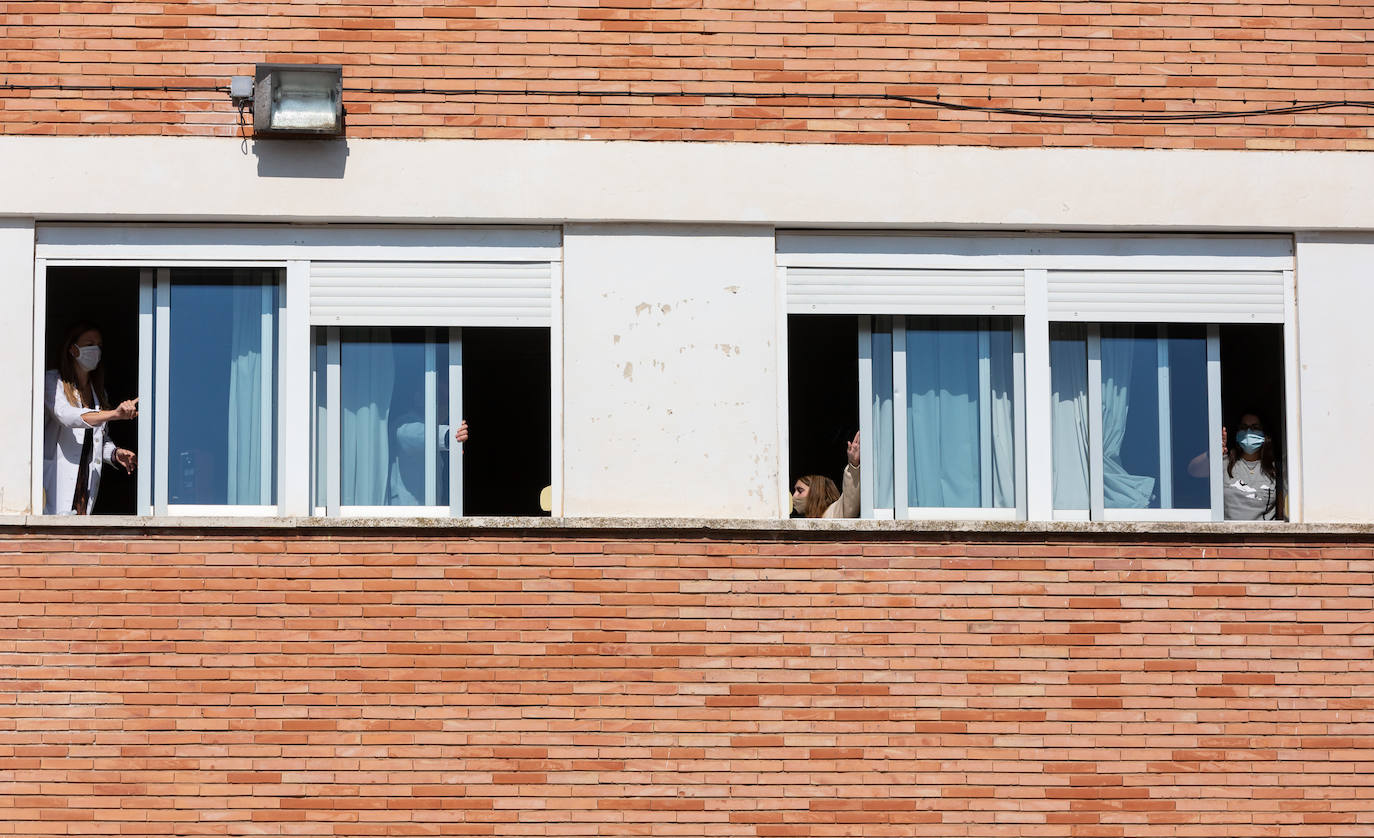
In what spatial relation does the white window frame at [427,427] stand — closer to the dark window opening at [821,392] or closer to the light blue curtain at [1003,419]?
the dark window opening at [821,392]

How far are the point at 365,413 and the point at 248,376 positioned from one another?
2.11 feet

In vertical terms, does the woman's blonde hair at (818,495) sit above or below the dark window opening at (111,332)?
below

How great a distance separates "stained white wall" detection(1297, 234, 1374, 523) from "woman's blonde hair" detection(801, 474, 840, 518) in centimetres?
247

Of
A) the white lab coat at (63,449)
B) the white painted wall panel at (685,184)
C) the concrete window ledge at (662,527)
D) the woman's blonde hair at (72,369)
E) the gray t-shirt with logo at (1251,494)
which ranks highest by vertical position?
the white painted wall panel at (685,184)

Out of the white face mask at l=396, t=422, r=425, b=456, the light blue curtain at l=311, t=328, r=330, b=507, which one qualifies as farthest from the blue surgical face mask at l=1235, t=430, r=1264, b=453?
the light blue curtain at l=311, t=328, r=330, b=507

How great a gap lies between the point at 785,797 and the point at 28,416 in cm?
429

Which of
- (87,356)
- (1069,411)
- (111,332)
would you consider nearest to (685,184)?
(1069,411)

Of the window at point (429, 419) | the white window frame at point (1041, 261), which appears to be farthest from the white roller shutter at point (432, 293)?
the white window frame at point (1041, 261)

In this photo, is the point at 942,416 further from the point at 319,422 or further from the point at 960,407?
the point at 319,422

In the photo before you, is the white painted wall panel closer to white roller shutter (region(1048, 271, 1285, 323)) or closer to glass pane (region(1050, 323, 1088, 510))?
white roller shutter (region(1048, 271, 1285, 323))

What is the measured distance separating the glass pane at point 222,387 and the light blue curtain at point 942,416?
3427mm

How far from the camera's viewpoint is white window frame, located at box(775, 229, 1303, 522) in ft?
25.2

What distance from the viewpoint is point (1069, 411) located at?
312 inches

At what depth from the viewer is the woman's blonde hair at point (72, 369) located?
299 inches
